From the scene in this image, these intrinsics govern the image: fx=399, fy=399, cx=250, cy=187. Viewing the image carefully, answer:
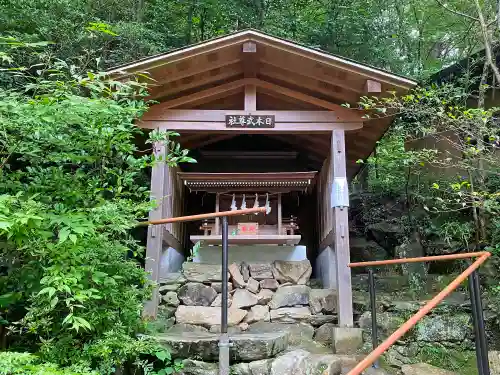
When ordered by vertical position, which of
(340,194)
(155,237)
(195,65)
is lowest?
(155,237)

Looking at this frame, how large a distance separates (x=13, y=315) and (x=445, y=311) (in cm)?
534

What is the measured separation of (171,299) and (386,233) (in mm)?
5611

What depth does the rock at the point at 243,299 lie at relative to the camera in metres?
5.89

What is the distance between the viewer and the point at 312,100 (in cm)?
605

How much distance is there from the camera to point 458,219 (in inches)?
313

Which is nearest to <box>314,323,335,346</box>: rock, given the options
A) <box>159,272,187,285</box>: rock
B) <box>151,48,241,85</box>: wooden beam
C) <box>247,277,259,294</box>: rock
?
<box>247,277,259,294</box>: rock

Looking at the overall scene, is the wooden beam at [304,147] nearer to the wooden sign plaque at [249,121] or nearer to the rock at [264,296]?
the wooden sign plaque at [249,121]

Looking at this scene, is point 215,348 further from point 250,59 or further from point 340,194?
point 250,59

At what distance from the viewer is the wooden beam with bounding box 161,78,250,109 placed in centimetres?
593

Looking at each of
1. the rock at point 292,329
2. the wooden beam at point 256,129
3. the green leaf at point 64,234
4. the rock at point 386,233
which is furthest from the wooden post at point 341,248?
the rock at point 386,233

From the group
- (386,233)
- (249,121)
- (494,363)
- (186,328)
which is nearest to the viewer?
(494,363)

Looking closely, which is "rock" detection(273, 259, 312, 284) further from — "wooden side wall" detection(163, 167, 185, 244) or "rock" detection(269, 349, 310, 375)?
"rock" detection(269, 349, 310, 375)

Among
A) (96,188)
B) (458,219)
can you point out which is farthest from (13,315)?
(458,219)

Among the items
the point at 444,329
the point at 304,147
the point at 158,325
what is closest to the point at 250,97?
the point at 304,147
